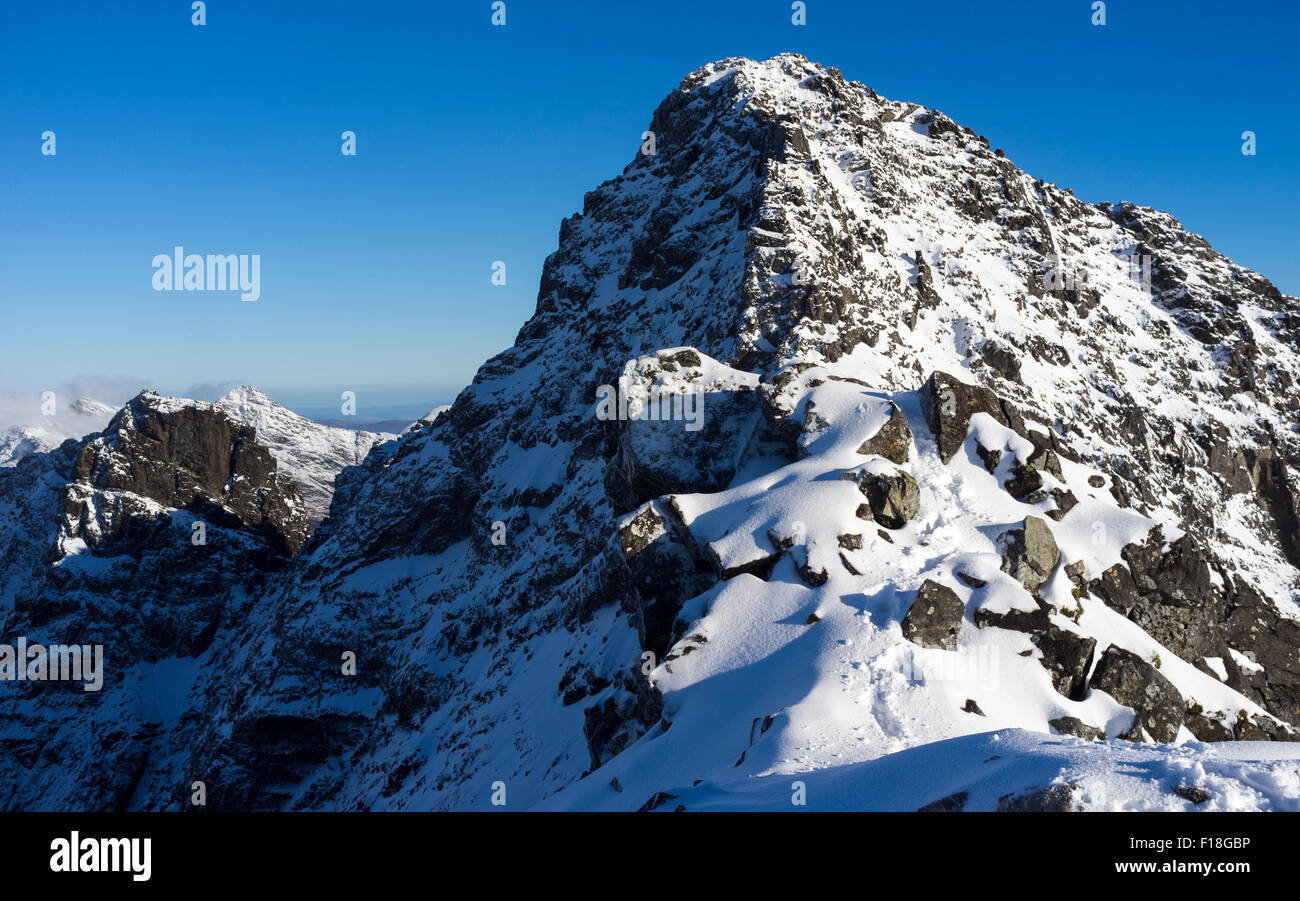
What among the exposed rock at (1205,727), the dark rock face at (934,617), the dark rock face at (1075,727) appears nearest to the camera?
the dark rock face at (1075,727)

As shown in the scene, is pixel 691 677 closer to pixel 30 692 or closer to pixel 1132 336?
pixel 1132 336

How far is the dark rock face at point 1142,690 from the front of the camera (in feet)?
95.9

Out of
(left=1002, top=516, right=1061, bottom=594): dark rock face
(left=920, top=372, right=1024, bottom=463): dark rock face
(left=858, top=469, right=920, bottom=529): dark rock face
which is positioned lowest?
(left=1002, top=516, right=1061, bottom=594): dark rock face

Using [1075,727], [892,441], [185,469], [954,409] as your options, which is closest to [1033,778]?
[1075,727]

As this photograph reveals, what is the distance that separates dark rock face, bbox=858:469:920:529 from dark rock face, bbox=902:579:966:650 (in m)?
4.38

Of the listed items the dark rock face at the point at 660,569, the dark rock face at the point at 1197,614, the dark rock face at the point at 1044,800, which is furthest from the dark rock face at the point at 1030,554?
the dark rock face at the point at 1044,800

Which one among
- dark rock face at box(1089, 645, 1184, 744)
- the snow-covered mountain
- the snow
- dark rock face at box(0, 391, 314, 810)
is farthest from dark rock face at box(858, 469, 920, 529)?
dark rock face at box(0, 391, 314, 810)

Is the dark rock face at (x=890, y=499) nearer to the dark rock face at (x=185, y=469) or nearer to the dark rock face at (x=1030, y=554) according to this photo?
the dark rock face at (x=1030, y=554)

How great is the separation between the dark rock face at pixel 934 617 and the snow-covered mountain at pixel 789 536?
0.13 metres

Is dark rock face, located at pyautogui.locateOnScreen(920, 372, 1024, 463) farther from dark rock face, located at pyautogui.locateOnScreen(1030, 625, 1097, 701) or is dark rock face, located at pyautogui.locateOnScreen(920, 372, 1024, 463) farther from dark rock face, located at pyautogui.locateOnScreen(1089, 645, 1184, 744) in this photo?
dark rock face, located at pyautogui.locateOnScreen(1089, 645, 1184, 744)

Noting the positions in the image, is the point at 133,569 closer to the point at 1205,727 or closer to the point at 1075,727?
the point at 1075,727

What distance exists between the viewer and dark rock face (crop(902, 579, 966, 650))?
28.8 meters
